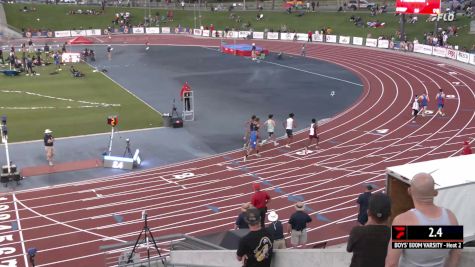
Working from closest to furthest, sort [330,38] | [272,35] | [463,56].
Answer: [463,56], [330,38], [272,35]

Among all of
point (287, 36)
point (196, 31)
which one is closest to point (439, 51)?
point (287, 36)

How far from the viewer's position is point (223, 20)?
7775cm

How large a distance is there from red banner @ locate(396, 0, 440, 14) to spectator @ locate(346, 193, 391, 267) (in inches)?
1855

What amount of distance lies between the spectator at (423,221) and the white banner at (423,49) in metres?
48.7

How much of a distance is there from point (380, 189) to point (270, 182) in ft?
12.2

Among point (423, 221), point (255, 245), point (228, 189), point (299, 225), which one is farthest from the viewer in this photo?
point (228, 189)

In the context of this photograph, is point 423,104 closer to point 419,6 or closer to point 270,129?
point 270,129

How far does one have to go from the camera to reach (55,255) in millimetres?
14180

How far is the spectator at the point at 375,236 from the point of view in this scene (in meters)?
5.41

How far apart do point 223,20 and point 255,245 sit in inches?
2891

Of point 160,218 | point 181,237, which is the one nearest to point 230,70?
Result: point 160,218

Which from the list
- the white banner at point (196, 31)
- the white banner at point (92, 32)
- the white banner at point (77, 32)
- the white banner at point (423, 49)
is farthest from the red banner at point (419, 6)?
the white banner at point (77, 32)

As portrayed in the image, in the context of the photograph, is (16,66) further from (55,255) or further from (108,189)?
(55,255)

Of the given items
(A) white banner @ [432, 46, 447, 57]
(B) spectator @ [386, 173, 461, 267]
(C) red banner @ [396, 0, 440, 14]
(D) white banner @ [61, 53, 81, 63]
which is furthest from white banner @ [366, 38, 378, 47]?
(B) spectator @ [386, 173, 461, 267]
